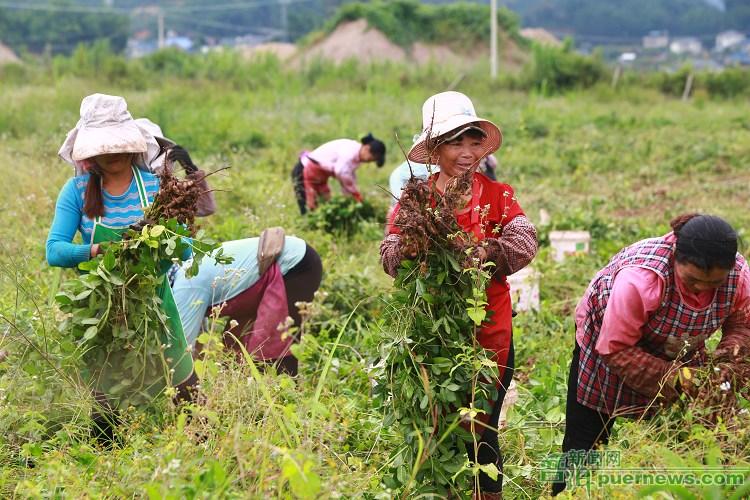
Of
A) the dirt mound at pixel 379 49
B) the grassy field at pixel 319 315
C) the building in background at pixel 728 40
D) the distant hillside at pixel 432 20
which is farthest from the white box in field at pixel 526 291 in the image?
the building in background at pixel 728 40

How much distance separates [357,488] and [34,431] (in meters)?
1.25

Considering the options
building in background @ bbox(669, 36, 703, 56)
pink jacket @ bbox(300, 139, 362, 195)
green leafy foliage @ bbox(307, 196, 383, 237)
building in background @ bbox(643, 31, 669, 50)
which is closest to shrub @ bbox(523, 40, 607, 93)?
pink jacket @ bbox(300, 139, 362, 195)

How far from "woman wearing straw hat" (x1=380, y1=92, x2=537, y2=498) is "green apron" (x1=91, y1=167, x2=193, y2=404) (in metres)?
0.96

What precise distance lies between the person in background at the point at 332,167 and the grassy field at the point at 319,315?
0.26m

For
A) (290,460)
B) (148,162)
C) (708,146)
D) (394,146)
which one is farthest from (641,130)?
(290,460)

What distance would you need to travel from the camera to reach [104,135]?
11.6ft

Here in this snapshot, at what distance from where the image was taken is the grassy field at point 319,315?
102 inches

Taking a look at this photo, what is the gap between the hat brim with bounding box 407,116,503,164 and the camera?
3049 millimetres

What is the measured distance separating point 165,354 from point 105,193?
72cm

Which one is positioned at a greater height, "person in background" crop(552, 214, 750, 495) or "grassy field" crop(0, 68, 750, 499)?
"person in background" crop(552, 214, 750, 495)

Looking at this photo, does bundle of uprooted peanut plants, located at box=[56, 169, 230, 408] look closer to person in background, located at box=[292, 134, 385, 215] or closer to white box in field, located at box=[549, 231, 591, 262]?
white box in field, located at box=[549, 231, 591, 262]

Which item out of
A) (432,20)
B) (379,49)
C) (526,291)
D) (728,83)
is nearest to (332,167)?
(526,291)

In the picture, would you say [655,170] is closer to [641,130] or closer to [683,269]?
[641,130]

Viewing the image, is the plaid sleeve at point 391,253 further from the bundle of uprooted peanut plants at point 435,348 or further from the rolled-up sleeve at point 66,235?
the rolled-up sleeve at point 66,235
